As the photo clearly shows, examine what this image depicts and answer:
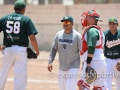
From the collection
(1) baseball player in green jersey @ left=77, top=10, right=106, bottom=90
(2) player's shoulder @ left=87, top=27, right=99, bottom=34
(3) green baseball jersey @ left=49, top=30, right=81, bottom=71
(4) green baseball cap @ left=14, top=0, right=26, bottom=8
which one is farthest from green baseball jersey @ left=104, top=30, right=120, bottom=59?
(4) green baseball cap @ left=14, top=0, right=26, bottom=8

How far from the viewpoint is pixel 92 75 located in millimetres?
7270

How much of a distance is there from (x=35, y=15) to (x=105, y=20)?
173 inches

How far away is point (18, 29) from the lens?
311 inches

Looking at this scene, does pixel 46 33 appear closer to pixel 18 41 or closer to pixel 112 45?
pixel 112 45

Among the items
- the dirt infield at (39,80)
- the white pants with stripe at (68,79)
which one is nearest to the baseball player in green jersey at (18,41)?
the white pants with stripe at (68,79)

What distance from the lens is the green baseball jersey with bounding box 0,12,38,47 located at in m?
7.91

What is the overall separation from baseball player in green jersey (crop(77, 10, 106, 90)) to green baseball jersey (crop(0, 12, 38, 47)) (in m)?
1.14

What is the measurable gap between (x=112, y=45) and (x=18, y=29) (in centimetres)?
252

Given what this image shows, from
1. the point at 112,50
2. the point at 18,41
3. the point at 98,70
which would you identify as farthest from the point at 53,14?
the point at 98,70

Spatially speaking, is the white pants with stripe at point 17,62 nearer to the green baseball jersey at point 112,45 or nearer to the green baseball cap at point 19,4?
the green baseball cap at point 19,4

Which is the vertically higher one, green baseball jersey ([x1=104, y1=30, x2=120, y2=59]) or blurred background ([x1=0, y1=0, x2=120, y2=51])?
green baseball jersey ([x1=104, y1=30, x2=120, y2=59])

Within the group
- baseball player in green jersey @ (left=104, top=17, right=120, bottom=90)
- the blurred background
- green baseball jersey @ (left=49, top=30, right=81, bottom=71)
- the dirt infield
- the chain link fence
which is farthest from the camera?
the blurred background

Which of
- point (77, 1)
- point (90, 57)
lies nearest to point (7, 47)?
point (90, 57)

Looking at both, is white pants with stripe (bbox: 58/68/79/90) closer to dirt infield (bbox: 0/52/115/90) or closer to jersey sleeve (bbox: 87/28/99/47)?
jersey sleeve (bbox: 87/28/99/47)
